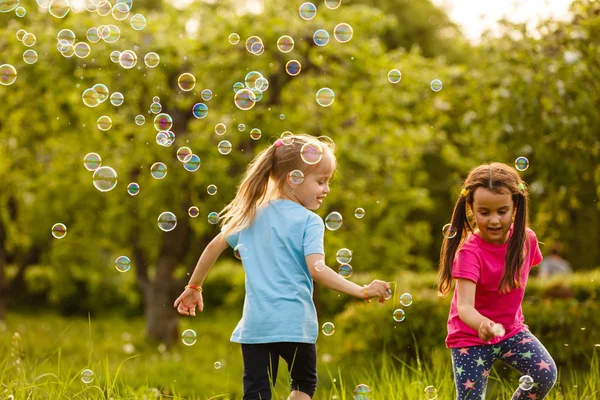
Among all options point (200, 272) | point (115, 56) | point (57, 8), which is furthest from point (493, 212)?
point (115, 56)

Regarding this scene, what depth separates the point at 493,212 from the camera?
10.7 ft

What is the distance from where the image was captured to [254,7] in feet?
31.7

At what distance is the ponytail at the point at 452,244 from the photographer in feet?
11.3

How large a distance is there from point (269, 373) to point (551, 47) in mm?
5085

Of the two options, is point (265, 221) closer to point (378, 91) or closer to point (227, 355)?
point (378, 91)

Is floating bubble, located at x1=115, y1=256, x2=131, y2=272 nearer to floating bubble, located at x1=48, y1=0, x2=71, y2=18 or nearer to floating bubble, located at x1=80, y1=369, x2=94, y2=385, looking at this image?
floating bubble, located at x1=80, y1=369, x2=94, y2=385

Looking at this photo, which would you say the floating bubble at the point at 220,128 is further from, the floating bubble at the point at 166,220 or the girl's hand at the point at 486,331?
the girl's hand at the point at 486,331

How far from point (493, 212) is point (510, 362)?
0.62 m

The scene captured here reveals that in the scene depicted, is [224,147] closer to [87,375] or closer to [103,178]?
[103,178]

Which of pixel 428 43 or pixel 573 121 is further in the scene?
pixel 428 43

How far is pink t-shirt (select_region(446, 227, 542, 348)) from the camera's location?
3.26 meters

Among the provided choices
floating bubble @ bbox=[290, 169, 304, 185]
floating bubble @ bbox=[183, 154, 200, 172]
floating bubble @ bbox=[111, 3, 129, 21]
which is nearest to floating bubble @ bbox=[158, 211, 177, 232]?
floating bubble @ bbox=[183, 154, 200, 172]

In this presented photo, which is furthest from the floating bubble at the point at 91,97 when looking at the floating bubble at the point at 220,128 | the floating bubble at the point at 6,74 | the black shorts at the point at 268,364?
the black shorts at the point at 268,364

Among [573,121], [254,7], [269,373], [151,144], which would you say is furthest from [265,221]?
[254,7]
